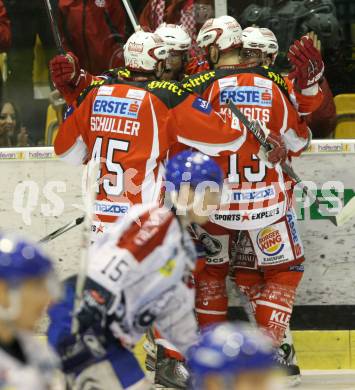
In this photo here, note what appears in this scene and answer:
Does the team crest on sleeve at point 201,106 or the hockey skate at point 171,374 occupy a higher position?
the team crest on sleeve at point 201,106

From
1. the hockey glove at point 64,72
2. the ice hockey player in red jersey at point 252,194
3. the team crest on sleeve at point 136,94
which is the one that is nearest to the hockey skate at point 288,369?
the ice hockey player in red jersey at point 252,194

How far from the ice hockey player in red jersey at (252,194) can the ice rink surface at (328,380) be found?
33 cm

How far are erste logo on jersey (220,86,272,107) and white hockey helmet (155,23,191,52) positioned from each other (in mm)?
339

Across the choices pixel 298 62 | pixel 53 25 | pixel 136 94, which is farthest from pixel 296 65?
pixel 53 25

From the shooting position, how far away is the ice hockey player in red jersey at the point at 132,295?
4160 mm

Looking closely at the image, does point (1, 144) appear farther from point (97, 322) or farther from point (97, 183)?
point (97, 322)

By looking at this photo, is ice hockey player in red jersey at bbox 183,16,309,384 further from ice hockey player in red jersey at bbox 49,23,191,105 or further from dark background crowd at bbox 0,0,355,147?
dark background crowd at bbox 0,0,355,147

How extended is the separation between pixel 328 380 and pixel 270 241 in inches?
29.9

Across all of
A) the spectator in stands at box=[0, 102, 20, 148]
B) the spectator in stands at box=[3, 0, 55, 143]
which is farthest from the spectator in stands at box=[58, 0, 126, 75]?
the spectator in stands at box=[0, 102, 20, 148]

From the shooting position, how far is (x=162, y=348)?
6617 mm

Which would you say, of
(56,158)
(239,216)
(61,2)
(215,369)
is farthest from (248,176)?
(215,369)

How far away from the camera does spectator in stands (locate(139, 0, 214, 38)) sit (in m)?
7.09

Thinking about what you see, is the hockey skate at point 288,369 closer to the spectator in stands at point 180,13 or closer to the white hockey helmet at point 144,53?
the white hockey helmet at point 144,53

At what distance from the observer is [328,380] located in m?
6.71
